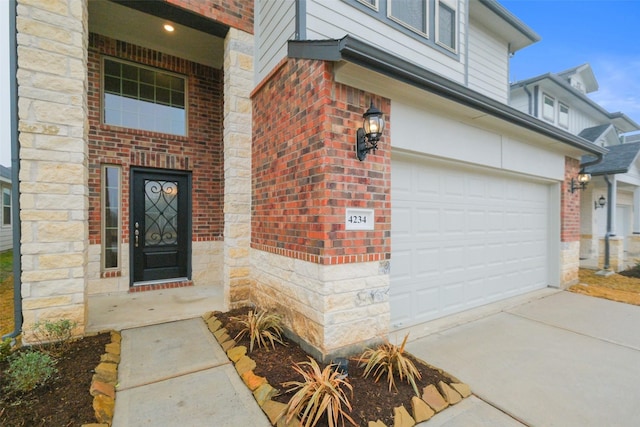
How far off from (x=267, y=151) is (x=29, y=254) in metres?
2.82

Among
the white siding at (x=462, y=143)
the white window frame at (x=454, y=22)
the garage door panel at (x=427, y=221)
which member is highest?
the white window frame at (x=454, y=22)

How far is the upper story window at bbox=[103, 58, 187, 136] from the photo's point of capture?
5.14 m

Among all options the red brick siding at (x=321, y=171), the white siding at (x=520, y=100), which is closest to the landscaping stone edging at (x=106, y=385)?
the red brick siding at (x=321, y=171)

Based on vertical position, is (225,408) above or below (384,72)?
below

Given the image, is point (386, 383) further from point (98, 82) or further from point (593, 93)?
point (593, 93)

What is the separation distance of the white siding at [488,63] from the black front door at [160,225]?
6561 millimetres

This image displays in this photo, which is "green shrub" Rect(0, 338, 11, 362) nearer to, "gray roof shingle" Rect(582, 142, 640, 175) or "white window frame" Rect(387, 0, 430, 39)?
"white window frame" Rect(387, 0, 430, 39)

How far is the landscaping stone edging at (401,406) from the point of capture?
6.83ft

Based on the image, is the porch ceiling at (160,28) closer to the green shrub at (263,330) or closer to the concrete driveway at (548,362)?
the green shrub at (263,330)

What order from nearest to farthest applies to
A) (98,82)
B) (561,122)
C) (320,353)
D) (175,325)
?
(320,353) → (175,325) → (98,82) → (561,122)

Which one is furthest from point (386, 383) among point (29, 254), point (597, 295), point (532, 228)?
point (597, 295)

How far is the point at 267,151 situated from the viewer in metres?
3.86

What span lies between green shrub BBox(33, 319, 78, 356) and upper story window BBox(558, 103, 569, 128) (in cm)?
1393

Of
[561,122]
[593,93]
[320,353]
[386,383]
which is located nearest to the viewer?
[386,383]
